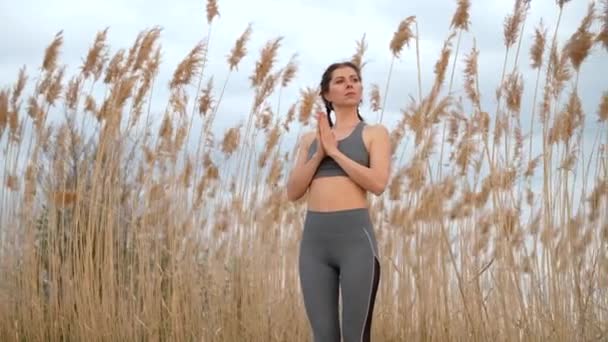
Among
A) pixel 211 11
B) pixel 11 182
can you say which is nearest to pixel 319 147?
pixel 211 11

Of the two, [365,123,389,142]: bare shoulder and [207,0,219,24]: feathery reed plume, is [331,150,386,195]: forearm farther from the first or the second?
[207,0,219,24]: feathery reed plume

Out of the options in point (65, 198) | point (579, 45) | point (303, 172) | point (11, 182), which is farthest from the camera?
point (11, 182)

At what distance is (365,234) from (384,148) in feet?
1.03

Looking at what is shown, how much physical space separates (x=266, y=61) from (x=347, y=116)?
1.49m

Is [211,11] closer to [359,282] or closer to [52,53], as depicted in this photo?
[52,53]

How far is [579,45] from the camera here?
3908 mm

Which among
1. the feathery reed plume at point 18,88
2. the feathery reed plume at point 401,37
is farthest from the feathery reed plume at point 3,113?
the feathery reed plume at point 401,37

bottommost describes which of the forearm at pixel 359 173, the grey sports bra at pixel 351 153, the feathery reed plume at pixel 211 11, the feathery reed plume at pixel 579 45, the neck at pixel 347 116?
the forearm at pixel 359 173

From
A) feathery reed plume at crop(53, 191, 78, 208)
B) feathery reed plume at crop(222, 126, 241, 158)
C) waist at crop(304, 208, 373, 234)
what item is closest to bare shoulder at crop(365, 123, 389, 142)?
waist at crop(304, 208, 373, 234)

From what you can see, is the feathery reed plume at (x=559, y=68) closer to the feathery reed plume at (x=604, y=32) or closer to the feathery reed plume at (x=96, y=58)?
the feathery reed plume at (x=604, y=32)

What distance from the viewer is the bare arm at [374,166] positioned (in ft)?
10.0

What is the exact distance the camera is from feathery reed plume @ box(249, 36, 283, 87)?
468cm

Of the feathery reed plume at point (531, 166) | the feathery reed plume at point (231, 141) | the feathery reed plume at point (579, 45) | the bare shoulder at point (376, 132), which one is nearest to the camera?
the bare shoulder at point (376, 132)

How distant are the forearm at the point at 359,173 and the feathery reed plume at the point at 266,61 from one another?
5.55ft
